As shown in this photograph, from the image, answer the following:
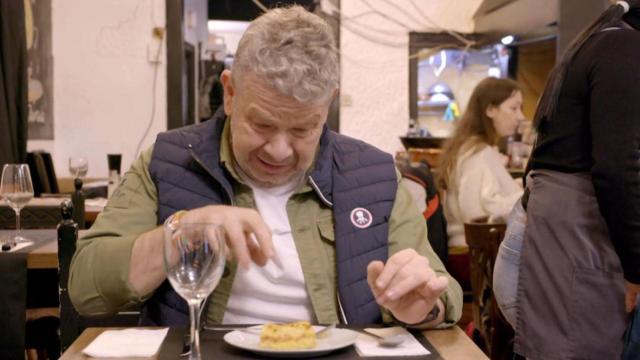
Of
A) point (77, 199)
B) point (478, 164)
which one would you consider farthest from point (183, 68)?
point (77, 199)

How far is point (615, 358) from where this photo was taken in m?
2.09

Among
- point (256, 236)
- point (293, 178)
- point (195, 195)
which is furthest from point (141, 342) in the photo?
point (293, 178)

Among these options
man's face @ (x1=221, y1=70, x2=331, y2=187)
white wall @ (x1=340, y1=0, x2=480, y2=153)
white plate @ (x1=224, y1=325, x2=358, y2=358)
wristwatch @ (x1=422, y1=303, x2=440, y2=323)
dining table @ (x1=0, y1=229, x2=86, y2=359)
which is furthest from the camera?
white wall @ (x1=340, y1=0, x2=480, y2=153)

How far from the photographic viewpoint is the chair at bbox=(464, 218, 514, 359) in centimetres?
272

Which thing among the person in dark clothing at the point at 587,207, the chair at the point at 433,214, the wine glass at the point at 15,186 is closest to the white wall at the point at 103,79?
the chair at the point at 433,214

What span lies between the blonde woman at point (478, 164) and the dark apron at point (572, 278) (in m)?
1.78

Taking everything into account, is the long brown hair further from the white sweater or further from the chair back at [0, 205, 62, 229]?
the chair back at [0, 205, 62, 229]

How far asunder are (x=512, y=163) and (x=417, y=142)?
948mm

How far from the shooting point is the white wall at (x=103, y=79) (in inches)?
244

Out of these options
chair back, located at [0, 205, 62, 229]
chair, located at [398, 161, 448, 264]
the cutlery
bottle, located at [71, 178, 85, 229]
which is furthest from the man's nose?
chair back, located at [0, 205, 62, 229]

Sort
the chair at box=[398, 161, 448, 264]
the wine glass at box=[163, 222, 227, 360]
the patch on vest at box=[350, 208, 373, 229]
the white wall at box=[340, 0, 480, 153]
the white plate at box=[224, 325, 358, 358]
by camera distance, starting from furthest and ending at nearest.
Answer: the white wall at box=[340, 0, 480, 153] → the chair at box=[398, 161, 448, 264] → the patch on vest at box=[350, 208, 373, 229] → the white plate at box=[224, 325, 358, 358] → the wine glass at box=[163, 222, 227, 360]

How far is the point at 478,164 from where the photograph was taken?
400cm

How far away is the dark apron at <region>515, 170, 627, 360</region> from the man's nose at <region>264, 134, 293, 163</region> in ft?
2.93

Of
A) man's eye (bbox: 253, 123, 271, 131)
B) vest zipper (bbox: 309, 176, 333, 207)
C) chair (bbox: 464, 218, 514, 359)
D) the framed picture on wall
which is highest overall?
the framed picture on wall
